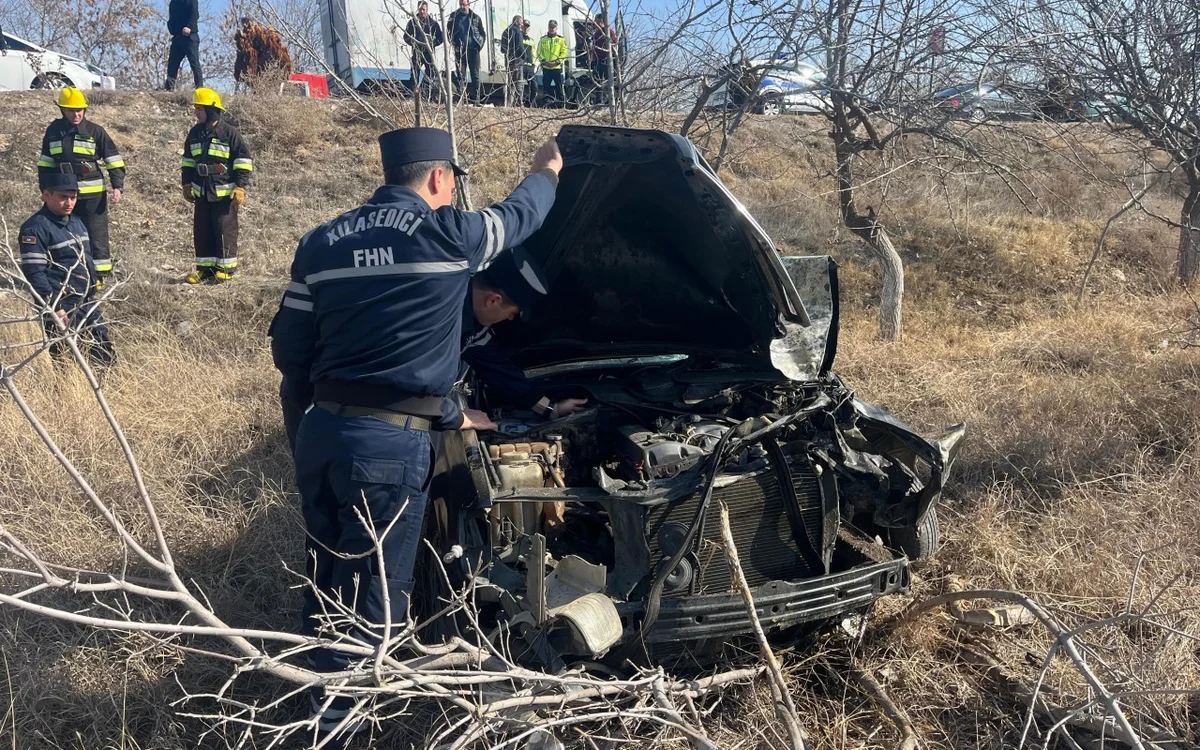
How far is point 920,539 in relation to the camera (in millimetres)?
3160

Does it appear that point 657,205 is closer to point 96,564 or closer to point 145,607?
point 145,607

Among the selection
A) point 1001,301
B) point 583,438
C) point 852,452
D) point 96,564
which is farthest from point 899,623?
point 1001,301

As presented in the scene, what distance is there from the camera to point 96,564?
3902 millimetres

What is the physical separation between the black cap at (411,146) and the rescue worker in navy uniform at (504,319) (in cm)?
56

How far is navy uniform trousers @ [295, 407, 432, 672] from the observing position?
2.73 m

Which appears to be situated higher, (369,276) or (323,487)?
(369,276)

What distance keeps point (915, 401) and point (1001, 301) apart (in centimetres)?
528

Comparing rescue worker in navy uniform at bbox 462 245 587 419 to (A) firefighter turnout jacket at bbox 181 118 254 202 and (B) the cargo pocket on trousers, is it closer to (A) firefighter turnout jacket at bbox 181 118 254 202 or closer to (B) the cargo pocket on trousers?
(B) the cargo pocket on trousers

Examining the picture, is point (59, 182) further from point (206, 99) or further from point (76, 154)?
point (206, 99)

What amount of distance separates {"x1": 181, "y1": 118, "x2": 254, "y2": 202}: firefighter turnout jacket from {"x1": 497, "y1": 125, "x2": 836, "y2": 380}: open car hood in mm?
6037

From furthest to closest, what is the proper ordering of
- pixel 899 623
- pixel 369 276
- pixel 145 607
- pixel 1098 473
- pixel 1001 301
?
pixel 1001 301 → pixel 1098 473 → pixel 145 607 → pixel 899 623 → pixel 369 276

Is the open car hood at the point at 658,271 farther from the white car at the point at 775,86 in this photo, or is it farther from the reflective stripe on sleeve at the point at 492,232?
the white car at the point at 775,86

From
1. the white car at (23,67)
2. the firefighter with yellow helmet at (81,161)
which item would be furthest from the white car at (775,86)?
the white car at (23,67)

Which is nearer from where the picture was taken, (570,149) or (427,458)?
(427,458)
